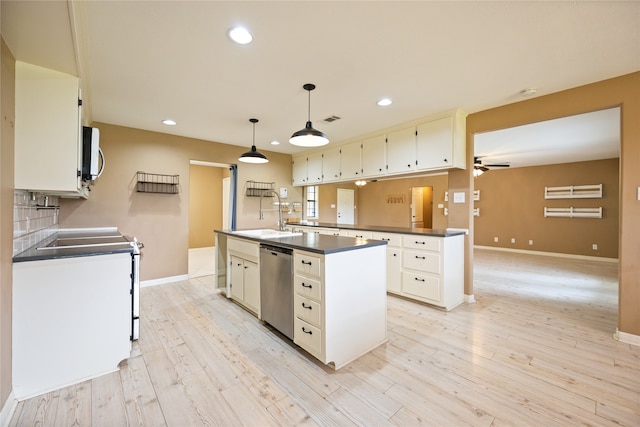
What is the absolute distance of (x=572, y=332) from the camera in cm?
259

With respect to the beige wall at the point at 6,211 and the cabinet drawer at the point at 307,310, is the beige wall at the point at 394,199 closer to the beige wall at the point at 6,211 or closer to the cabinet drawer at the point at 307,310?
the cabinet drawer at the point at 307,310

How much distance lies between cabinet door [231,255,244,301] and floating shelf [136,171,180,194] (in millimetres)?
1975

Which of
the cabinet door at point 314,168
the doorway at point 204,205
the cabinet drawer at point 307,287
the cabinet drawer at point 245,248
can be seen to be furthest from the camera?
the doorway at point 204,205

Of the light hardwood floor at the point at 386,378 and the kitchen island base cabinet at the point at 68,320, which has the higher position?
the kitchen island base cabinet at the point at 68,320

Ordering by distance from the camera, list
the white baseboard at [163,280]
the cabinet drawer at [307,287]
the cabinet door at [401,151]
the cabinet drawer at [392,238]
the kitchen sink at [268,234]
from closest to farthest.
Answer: the cabinet drawer at [307,287], the kitchen sink at [268,234], the cabinet drawer at [392,238], the cabinet door at [401,151], the white baseboard at [163,280]

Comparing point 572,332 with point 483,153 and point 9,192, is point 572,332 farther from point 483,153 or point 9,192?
point 9,192

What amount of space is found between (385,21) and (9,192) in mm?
2592

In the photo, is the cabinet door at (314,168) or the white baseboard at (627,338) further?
the cabinet door at (314,168)

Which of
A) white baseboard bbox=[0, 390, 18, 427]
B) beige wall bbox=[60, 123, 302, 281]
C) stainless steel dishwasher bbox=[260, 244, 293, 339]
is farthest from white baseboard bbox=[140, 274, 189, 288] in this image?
white baseboard bbox=[0, 390, 18, 427]

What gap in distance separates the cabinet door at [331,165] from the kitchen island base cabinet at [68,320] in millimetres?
3654

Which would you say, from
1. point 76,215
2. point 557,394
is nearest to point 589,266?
point 557,394

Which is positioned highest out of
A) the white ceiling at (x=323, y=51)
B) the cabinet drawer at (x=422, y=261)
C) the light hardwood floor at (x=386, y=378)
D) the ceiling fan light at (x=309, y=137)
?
the white ceiling at (x=323, y=51)

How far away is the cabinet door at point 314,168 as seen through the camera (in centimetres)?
532

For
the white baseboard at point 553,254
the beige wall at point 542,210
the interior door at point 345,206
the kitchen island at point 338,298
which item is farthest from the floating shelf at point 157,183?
the white baseboard at point 553,254
